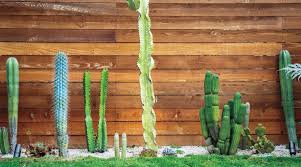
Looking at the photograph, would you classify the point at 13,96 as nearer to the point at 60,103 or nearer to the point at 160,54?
the point at 60,103

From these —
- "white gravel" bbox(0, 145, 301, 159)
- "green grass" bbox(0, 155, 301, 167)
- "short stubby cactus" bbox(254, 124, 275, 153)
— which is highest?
"short stubby cactus" bbox(254, 124, 275, 153)

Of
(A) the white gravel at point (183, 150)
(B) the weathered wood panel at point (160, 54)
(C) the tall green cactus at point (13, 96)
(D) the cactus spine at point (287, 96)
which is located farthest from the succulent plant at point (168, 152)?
(C) the tall green cactus at point (13, 96)

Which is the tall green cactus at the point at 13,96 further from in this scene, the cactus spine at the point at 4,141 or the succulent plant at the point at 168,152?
the succulent plant at the point at 168,152

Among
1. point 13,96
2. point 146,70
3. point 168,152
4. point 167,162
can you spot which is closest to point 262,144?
point 168,152

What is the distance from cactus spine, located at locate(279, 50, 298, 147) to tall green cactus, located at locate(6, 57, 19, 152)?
3.39m

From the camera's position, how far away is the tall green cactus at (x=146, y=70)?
242 inches

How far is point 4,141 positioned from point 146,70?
1.93 metres

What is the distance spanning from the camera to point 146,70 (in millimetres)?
6160

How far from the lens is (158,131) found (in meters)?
6.70

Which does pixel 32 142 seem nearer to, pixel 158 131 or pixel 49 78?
pixel 49 78

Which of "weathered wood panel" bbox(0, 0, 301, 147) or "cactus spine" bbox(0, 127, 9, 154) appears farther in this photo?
"weathered wood panel" bbox(0, 0, 301, 147)

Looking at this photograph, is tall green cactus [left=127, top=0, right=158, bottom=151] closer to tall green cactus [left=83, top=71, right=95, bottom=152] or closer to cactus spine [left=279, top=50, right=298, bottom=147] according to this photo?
tall green cactus [left=83, top=71, right=95, bottom=152]

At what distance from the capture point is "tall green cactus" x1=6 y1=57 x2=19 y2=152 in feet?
20.3

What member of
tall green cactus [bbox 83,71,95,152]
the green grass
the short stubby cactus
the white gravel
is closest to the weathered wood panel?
the white gravel
